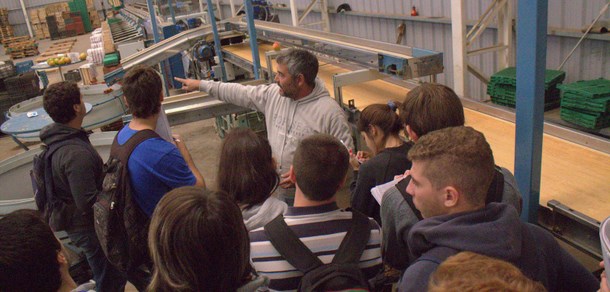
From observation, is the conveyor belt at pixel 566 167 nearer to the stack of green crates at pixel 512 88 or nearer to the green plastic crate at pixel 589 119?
the green plastic crate at pixel 589 119

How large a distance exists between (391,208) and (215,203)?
0.63 m

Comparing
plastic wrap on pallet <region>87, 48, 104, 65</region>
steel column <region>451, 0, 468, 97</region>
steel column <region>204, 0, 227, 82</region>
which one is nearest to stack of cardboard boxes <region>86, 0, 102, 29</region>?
plastic wrap on pallet <region>87, 48, 104, 65</region>

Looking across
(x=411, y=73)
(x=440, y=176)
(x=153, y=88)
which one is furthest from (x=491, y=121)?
(x=153, y=88)

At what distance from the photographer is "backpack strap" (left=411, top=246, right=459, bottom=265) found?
3.78ft

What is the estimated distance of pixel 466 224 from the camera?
1.18 metres

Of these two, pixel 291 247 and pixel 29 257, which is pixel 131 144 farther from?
pixel 291 247

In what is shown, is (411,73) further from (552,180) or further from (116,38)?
(116,38)

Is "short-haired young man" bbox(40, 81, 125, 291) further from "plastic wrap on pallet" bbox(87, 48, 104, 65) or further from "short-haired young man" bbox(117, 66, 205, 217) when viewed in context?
"plastic wrap on pallet" bbox(87, 48, 104, 65)

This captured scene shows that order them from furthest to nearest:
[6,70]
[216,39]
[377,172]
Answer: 1. [6,70]
2. [216,39]
3. [377,172]

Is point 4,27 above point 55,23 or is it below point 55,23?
above

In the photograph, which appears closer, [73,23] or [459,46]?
[459,46]

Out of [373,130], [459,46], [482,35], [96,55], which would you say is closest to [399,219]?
[373,130]

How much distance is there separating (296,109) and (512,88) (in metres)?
3.19

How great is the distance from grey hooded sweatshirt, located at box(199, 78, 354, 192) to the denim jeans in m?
1.14
